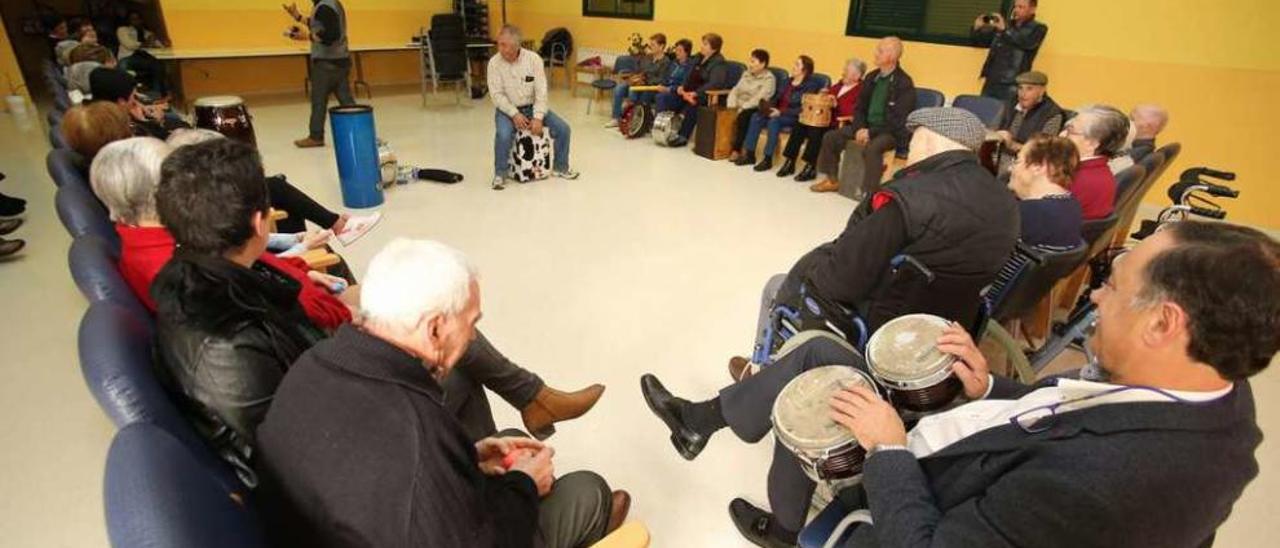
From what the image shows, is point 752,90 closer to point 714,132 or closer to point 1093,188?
point 714,132

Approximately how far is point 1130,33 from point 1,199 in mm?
7851

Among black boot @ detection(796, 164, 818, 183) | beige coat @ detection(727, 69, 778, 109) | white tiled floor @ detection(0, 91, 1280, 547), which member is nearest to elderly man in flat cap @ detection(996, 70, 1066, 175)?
white tiled floor @ detection(0, 91, 1280, 547)

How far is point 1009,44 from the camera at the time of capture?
4820 millimetres

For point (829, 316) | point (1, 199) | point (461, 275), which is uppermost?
point (461, 275)

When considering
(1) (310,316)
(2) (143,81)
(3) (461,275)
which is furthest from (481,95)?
(3) (461,275)

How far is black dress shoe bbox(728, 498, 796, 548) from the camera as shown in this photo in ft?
5.73

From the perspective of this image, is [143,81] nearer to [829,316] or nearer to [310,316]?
[310,316]

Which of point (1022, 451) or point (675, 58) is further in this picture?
point (675, 58)

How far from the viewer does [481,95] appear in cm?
888

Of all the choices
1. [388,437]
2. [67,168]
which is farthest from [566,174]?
[388,437]

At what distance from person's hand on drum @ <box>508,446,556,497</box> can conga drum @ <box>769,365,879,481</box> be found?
51cm

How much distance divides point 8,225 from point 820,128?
5.82 meters

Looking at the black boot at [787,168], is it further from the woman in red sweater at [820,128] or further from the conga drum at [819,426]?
the conga drum at [819,426]

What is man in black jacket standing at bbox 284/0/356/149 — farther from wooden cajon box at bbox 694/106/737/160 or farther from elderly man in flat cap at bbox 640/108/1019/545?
elderly man in flat cap at bbox 640/108/1019/545
